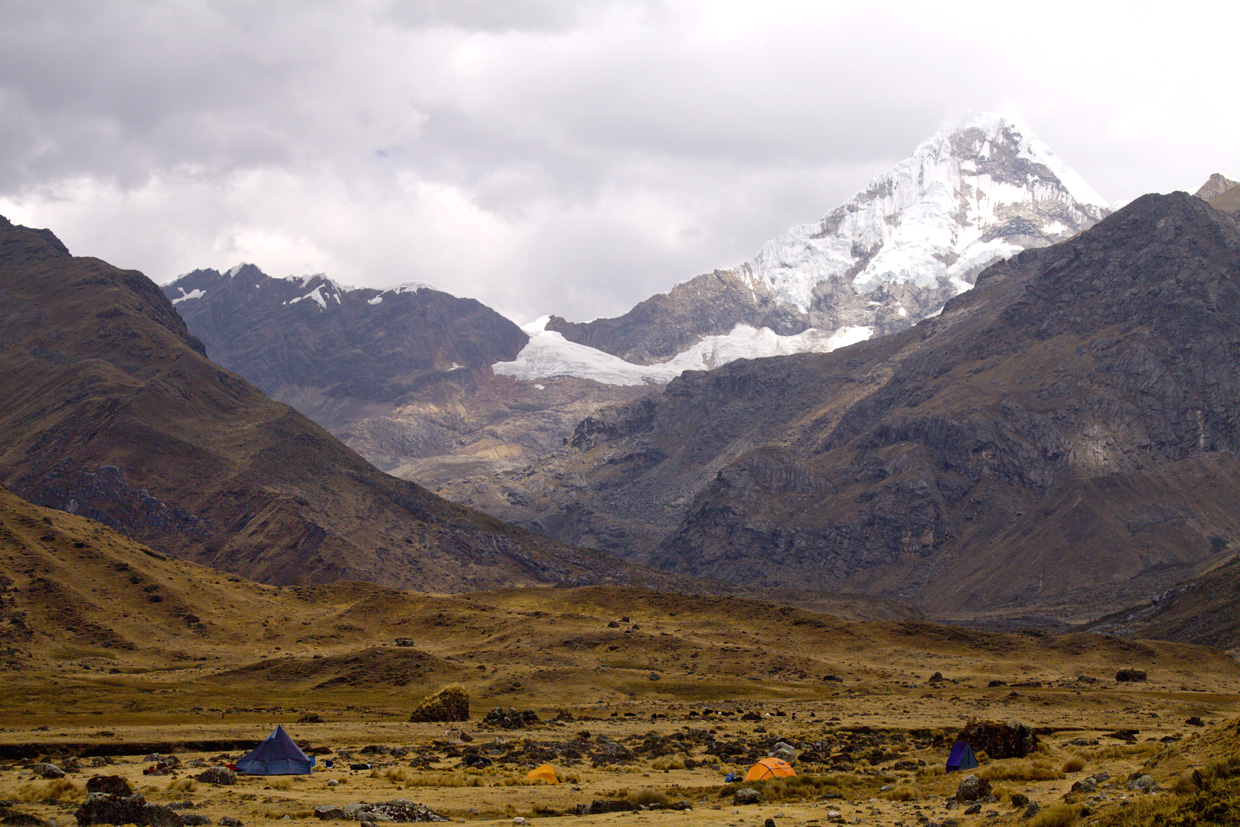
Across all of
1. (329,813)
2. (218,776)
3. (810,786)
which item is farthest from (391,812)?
(810,786)

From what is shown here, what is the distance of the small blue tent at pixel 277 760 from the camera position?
4791cm

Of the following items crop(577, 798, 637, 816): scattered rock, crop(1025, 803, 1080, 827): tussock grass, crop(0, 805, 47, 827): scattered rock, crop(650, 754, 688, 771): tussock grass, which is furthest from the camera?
crop(650, 754, 688, 771): tussock grass

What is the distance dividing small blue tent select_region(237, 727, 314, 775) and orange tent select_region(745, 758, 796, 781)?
21.0 m

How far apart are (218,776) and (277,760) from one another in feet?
13.9

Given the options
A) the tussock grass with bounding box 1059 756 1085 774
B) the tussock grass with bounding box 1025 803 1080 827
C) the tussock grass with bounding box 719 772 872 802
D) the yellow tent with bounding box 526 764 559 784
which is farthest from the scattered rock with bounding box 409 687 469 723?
the tussock grass with bounding box 1025 803 1080 827

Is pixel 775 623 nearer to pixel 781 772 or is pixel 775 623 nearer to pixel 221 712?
pixel 221 712

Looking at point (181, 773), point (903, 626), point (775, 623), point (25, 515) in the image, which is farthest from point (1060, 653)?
point (25, 515)

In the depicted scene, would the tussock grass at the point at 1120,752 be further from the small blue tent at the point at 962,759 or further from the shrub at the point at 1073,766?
the small blue tent at the point at 962,759

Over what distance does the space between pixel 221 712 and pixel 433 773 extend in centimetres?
4173

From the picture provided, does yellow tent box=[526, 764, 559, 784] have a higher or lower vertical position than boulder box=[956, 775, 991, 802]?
lower

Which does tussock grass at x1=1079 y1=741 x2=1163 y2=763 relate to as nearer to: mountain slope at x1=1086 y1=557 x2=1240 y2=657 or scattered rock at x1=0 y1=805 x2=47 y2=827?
scattered rock at x1=0 y1=805 x2=47 y2=827

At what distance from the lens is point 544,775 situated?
47500 mm

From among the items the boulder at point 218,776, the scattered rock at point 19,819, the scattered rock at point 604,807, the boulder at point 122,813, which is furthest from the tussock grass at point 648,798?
the scattered rock at point 19,819

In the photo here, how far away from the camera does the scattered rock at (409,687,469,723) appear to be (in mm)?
80375
